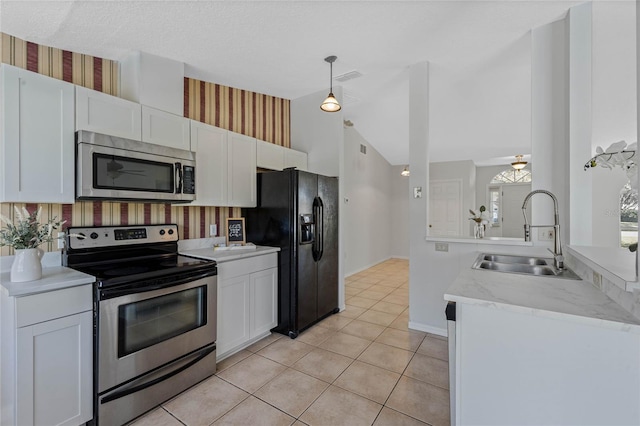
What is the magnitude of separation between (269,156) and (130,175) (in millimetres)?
1556

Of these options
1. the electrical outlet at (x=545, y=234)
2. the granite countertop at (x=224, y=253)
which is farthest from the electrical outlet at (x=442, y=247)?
the granite countertop at (x=224, y=253)

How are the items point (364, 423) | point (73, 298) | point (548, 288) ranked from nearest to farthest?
point (548, 288) < point (73, 298) < point (364, 423)

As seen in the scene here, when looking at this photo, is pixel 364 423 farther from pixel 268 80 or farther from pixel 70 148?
pixel 268 80

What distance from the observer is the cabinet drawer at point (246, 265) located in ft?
8.13

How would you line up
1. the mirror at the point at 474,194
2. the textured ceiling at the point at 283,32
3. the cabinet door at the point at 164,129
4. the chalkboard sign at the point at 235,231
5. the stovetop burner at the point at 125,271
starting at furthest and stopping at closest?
1. the mirror at the point at 474,194
2. the chalkboard sign at the point at 235,231
3. the cabinet door at the point at 164,129
4. the textured ceiling at the point at 283,32
5. the stovetop burner at the point at 125,271

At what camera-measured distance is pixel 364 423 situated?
5.82 ft

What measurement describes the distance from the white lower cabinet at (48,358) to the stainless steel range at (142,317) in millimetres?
66

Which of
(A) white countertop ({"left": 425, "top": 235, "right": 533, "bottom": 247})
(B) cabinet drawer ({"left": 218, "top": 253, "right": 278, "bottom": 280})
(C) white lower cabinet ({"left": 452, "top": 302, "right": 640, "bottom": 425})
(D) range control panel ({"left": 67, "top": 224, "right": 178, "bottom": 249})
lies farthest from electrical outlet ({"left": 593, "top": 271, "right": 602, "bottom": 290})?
(D) range control panel ({"left": 67, "top": 224, "right": 178, "bottom": 249})

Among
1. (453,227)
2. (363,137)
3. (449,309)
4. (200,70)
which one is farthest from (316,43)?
(453,227)

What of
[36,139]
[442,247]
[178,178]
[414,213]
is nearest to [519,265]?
[442,247]

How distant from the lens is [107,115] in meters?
2.09

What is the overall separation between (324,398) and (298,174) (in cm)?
199

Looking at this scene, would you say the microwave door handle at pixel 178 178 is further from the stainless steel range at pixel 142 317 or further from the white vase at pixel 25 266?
the white vase at pixel 25 266

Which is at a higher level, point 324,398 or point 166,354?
point 166,354
